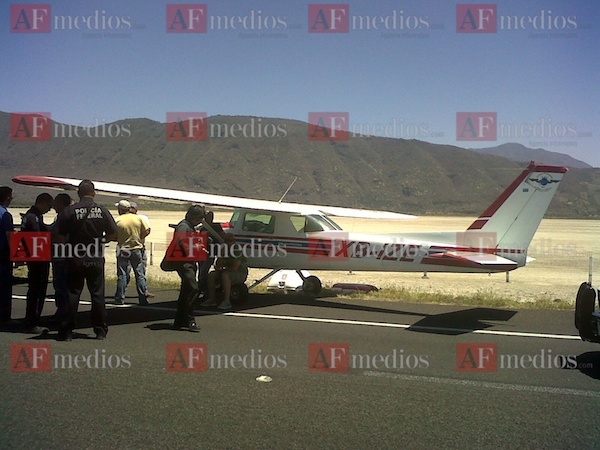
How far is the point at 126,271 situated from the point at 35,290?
3.00 meters

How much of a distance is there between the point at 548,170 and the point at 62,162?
18866 cm

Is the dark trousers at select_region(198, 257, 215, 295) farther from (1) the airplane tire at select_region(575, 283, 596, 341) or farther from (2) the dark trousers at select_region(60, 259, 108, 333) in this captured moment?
(1) the airplane tire at select_region(575, 283, 596, 341)

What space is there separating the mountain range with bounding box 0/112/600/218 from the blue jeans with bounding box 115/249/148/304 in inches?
5157

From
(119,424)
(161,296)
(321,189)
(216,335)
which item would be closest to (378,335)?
(216,335)

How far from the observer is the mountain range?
153 m

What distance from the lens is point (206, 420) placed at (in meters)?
5.11

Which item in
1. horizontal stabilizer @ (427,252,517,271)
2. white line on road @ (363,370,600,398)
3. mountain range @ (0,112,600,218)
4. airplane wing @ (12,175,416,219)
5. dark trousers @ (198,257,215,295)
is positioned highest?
mountain range @ (0,112,600,218)

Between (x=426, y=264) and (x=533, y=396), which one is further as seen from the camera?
(x=426, y=264)

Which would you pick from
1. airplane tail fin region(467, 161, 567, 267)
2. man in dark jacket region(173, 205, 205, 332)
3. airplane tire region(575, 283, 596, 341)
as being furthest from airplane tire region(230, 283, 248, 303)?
airplane tire region(575, 283, 596, 341)

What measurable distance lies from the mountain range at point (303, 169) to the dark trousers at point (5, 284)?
438ft

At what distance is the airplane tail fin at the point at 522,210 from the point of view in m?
10.6

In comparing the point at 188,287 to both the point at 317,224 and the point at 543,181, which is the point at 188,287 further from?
the point at 543,181

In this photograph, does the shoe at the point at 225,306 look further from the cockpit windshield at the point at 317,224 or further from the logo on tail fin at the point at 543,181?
the logo on tail fin at the point at 543,181

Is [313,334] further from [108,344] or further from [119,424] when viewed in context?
[119,424]
